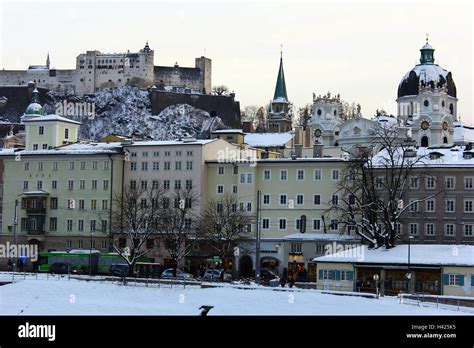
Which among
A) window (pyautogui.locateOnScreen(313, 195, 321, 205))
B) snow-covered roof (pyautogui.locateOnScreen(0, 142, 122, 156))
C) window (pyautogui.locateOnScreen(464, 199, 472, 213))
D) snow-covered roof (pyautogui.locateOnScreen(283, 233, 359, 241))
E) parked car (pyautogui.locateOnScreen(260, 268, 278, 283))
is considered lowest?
parked car (pyautogui.locateOnScreen(260, 268, 278, 283))

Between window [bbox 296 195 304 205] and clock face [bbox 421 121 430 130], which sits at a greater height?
clock face [bbox 421 121 430 130]

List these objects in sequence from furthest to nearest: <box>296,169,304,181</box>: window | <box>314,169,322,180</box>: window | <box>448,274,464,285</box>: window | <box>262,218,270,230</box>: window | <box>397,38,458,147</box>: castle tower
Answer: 1. <box>397,38,458,147</box>: castle tower
2. <box>296,169,304,181</box>: window
3. <box>262,218,270,230</box>: window
4. <box>314,169,322,180</box>: window
5. <box>448,274,464,285</box>: window

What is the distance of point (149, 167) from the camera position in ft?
297

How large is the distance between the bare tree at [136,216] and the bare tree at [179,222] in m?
0.78

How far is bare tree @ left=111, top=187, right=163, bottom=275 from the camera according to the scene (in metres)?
80.8

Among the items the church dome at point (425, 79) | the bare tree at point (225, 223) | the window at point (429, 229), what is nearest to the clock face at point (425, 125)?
the church dome at point (425, 79)

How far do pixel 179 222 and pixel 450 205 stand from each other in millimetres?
22459

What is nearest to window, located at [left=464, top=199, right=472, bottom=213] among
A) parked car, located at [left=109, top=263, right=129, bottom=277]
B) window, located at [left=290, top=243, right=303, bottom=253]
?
window, located at [left=290, top=243, right=303, bottom=253]

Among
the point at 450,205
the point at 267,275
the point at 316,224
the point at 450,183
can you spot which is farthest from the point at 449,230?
the point at 267,275

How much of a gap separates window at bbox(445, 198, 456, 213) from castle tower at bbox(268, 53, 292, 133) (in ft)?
268

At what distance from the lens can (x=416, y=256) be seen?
6119 cm

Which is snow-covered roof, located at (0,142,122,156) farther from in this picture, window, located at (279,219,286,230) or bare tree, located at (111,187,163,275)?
window, located at (279,219,286,230)

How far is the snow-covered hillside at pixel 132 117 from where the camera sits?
580 ft
